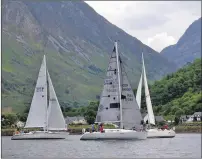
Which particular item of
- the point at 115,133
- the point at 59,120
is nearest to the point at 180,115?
the point at 59,120

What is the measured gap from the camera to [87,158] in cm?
4388

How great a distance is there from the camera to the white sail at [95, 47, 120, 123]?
244 feet

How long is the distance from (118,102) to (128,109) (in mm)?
1758

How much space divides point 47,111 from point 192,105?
112718 millimetres

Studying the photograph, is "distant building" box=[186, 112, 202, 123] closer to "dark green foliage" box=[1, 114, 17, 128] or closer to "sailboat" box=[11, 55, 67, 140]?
"dark green foliage" box=[1, 114, 17, 128]

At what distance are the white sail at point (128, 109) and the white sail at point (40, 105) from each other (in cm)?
1795

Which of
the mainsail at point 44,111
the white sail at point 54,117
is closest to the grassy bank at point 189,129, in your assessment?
the white sail at point 54,117

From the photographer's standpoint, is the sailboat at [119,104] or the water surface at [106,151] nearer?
the water surface at [106,151]

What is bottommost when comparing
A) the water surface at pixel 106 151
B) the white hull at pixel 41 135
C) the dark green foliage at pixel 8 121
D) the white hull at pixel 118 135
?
the water surface at pixel 106 151

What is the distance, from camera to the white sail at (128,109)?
243 ft

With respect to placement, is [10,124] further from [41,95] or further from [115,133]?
[115,133]

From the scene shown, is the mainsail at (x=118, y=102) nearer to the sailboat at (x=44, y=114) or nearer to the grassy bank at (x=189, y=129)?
the sailboat at (x=44, y=114)

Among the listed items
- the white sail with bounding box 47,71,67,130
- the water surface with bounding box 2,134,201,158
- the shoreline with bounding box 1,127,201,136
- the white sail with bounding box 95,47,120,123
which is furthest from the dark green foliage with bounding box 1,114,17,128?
the water surface with bounding box 2,134,201,158

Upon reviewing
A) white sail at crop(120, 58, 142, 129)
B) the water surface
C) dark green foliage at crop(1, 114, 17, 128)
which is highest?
dark green foliage at crop(1, 114, 17, 128)
